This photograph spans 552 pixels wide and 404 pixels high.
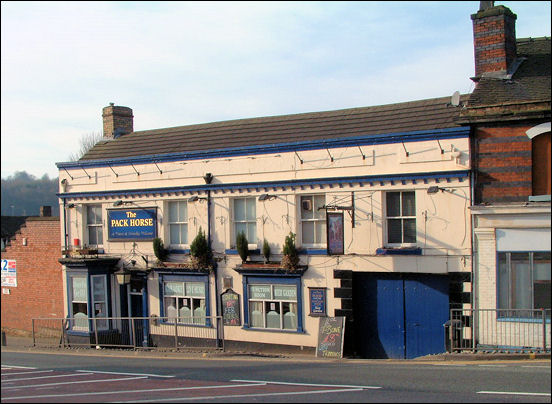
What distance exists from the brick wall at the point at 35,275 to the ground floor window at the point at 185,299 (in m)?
6.22

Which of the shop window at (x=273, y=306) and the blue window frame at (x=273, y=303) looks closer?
the blue window frame at (x=273, y=303)

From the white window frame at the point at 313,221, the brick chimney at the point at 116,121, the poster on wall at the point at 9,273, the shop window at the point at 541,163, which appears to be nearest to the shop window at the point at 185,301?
the white window frame at the point at 313,221

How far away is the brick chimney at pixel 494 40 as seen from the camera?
57.5ft

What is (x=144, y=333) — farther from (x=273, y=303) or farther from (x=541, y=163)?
(x=541, y=163)

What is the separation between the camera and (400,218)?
17938 mm

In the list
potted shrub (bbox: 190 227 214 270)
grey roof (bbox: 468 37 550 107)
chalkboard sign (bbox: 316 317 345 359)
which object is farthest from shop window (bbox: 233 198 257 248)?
grey roof (bbox: 468 37 550 107)

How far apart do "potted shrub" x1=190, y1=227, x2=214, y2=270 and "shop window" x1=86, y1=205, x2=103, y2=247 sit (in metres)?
4.94

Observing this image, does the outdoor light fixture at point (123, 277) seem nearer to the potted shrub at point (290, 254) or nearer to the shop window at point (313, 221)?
the potted shrub at point (290, 254)

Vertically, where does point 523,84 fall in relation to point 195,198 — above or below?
above

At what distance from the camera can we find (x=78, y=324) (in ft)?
78.2

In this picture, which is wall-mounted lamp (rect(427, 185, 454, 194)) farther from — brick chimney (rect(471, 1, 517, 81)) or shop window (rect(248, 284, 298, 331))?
shop window (rect(248, 284, 298, 331))

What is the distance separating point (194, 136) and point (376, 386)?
13757mm

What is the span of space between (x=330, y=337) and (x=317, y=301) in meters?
1.19

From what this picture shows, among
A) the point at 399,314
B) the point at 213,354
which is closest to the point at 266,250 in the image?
the point at 213,354
